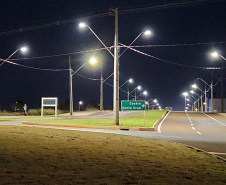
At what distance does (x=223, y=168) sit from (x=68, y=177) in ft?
13.3

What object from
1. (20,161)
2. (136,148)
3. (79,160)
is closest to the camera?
(20,161)

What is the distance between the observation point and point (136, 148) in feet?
39.7

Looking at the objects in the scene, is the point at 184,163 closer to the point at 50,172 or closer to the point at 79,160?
the point at 79,160

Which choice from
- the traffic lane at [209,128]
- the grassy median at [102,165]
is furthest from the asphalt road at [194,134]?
the grassy median at [102,165]

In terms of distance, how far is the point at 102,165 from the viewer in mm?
8492

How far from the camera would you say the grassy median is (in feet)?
22.8

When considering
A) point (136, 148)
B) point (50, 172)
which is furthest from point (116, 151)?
point (50, 172)

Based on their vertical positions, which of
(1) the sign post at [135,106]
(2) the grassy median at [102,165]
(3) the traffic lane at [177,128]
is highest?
(1) the sign post at [135,106]

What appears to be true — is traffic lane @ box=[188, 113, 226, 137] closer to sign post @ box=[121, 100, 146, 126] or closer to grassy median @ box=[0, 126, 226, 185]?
sign post @ box=[121, 100, 146, 126]

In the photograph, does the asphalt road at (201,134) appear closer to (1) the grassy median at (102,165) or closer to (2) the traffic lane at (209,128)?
(2) the traffic lane at (209,128)

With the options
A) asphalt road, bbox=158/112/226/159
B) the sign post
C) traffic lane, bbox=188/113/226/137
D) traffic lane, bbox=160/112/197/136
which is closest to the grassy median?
asphalt road, bbox=158/112/226/159

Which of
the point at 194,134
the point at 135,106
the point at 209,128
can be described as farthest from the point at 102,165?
the point at 209,128

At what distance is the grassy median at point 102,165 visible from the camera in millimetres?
6953

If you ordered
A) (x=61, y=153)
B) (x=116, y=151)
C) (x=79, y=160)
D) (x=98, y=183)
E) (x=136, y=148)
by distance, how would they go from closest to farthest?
1. (x=98, y=183)
2. (x=79, y=160)
3. (x=61, y=153)
4. (x=116, y=151)
5. (x=136, y=148)
